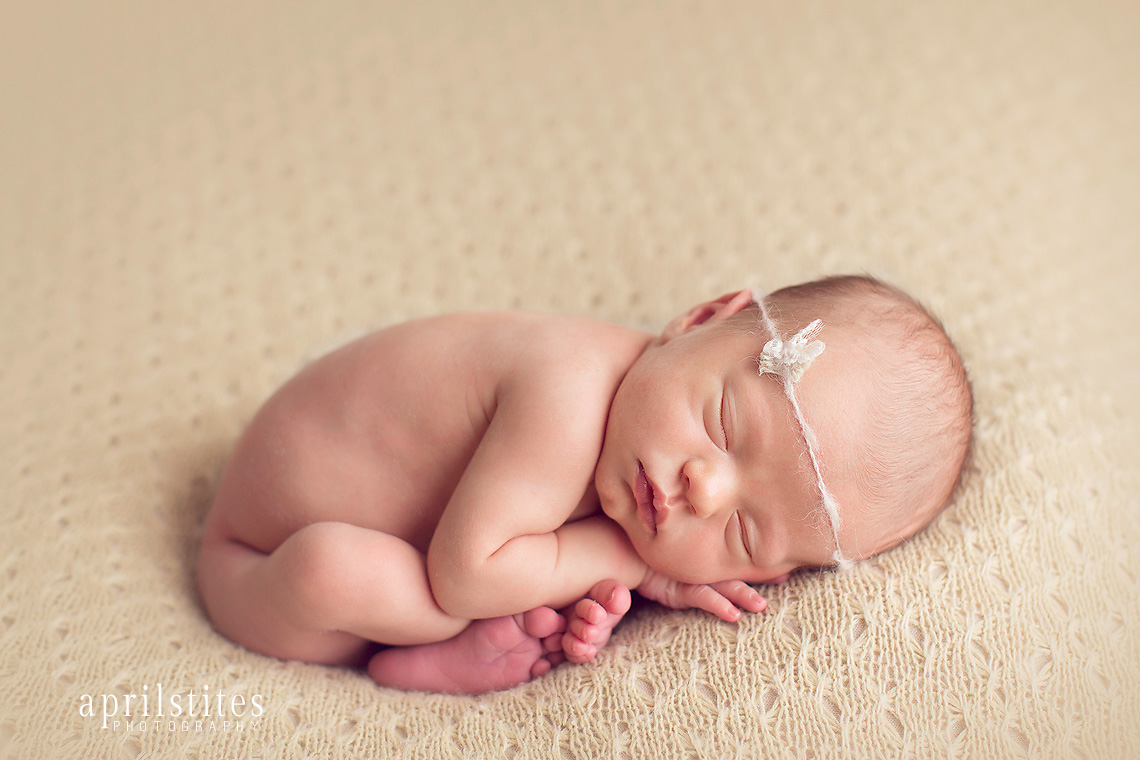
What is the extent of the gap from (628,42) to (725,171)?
51cm

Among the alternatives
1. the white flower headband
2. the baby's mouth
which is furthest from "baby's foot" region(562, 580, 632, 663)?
the white flower headband

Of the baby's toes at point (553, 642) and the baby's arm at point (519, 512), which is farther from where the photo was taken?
the baby's toes at point (553, 642)

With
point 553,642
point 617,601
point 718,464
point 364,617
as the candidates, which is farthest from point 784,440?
point 364,617

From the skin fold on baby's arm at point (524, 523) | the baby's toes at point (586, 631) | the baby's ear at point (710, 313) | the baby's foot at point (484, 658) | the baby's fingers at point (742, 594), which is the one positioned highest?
the baby's ear at point (710, 313)

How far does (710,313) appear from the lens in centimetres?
126

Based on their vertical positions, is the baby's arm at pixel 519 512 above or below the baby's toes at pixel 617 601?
above

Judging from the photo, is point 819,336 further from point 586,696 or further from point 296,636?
point 296,636

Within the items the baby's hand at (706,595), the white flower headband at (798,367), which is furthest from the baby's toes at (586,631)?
the white flower headband at (798,367)

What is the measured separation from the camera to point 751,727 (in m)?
1.01

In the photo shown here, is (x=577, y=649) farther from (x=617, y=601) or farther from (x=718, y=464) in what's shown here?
(x=718, y=464)

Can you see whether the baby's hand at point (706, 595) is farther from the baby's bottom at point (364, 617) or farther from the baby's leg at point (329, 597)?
the baby's leg at point (329, 597)

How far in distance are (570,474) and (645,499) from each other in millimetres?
112

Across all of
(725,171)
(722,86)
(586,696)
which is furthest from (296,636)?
(722,86)

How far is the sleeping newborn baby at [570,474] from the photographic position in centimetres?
105
